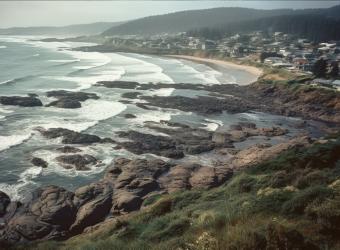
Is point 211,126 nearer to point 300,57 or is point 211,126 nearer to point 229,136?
point 229,136

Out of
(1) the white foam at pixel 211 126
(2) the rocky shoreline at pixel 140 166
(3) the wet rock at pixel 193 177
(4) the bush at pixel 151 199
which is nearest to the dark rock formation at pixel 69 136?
(2) the rocky shoreline at pixel 140 166

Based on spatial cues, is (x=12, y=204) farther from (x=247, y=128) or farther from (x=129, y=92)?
(x=129, y=92)

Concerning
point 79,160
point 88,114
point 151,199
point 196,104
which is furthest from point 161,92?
point 151,199

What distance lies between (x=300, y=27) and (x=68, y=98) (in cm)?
9988

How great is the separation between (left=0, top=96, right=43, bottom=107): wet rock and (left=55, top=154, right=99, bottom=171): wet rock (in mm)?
15623

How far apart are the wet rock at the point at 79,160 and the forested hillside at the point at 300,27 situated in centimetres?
9411

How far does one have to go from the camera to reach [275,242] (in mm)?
5840

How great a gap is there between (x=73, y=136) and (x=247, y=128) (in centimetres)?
1592

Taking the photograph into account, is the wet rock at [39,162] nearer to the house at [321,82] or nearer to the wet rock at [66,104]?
the wet rock at [66,104]

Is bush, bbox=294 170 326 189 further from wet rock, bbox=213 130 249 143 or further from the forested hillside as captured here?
the forested hillside

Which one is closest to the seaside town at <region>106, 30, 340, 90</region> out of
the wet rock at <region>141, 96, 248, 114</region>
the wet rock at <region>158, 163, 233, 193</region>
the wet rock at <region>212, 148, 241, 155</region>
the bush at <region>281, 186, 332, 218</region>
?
the wet rock at <region>141, 96, 248, 114</region>

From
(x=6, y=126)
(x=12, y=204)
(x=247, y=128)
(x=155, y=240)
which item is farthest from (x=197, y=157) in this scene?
(x=6, y=126)

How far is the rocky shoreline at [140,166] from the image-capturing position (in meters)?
Answer: 13.6

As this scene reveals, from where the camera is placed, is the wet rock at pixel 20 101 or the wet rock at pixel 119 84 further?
the wet rock at pixel 119 84
